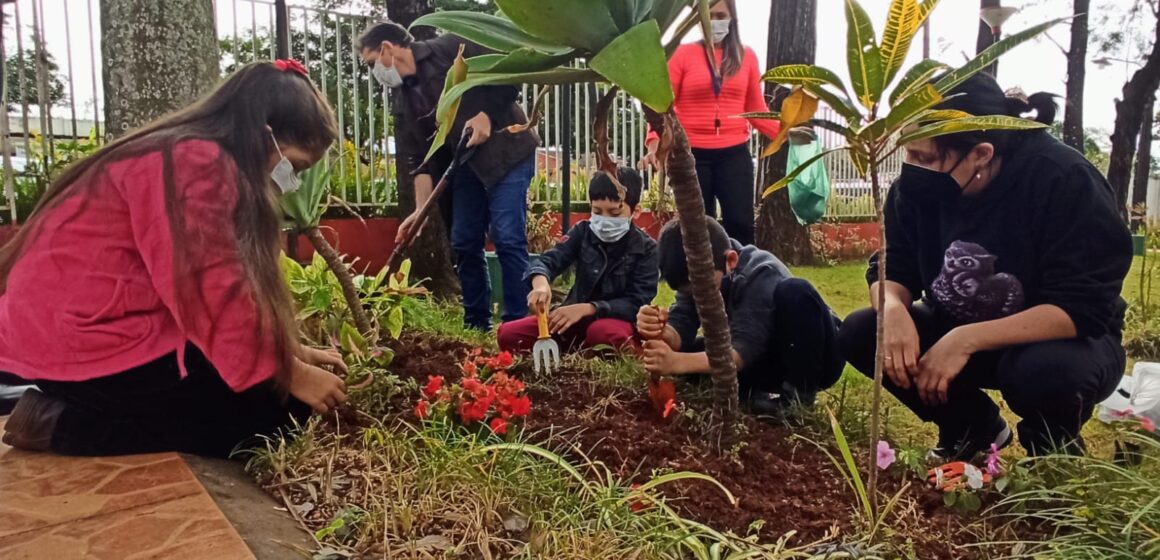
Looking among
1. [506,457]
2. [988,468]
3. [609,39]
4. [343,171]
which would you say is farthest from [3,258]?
[343,171]

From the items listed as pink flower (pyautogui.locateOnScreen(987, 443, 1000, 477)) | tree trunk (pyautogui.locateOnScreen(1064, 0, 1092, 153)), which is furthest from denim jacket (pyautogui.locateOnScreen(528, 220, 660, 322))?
tree trunk (pyautogui.locateOnScreen(1064, 0, 1092, 153))

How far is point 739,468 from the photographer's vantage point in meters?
1.79

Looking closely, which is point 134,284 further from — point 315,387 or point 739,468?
point 739,468

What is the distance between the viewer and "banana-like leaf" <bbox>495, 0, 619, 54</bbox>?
4.57ft

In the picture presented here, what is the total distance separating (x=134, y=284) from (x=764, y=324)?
68.7 inches

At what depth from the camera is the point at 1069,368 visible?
185 cm

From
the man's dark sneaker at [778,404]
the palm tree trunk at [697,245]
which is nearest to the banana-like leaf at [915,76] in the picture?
the palm tree trunk at [697,245]

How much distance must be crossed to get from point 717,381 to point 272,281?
3.54 feet

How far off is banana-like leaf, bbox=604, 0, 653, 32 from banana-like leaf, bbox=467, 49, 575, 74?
0.35 feet

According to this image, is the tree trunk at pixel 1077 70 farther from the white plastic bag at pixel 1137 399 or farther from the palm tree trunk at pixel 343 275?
the palm tree trunk at pixel 343 275

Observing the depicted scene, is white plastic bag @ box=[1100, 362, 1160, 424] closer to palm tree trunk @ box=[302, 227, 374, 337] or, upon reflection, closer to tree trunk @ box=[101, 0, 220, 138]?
palm tree trunk @ box=[302, 227, 374, 337]

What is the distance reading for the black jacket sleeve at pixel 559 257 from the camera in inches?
Answer: 123

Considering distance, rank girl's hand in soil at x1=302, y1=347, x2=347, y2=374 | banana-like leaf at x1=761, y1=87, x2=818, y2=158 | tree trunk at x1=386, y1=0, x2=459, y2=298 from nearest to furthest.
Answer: banana-like leaf at x1=761, y1=87, x2=818, y2=158 → girl's hand in soil at x1=302, y1=347, x2=347, y2=374 → tree trunk at x1=386, y1=0, x2=459, y2=298

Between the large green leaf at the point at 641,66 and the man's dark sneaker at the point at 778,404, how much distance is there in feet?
4.64
